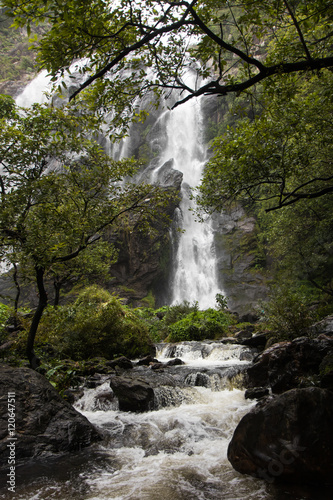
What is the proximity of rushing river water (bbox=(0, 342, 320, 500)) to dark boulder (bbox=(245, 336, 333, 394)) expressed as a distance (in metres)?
0.79

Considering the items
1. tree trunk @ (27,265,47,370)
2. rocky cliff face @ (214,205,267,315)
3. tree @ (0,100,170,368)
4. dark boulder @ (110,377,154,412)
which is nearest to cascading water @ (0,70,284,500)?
dark boulder @ (110,377,154,412)

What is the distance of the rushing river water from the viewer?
145 inches

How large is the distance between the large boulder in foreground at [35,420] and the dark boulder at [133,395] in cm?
141

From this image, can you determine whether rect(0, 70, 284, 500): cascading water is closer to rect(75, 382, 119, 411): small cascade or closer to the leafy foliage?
rect(75, 382, 119, 411): small cascade

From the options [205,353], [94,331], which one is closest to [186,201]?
[205,353]

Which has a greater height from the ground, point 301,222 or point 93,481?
point 301,222

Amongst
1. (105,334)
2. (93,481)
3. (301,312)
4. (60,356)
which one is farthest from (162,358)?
(93,481)

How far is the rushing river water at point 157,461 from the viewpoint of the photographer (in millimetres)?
3688

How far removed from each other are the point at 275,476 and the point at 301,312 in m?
6.85

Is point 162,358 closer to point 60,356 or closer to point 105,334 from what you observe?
point 105,334

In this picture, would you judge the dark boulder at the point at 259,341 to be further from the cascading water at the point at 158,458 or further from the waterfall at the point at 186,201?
the waterfall at the point at 186,201

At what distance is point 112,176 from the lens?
8242 mm

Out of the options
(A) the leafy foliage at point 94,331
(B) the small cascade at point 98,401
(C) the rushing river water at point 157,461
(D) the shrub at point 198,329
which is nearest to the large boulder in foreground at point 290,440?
(C) the rushing river water at point 157,461

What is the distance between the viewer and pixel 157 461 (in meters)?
4.64
